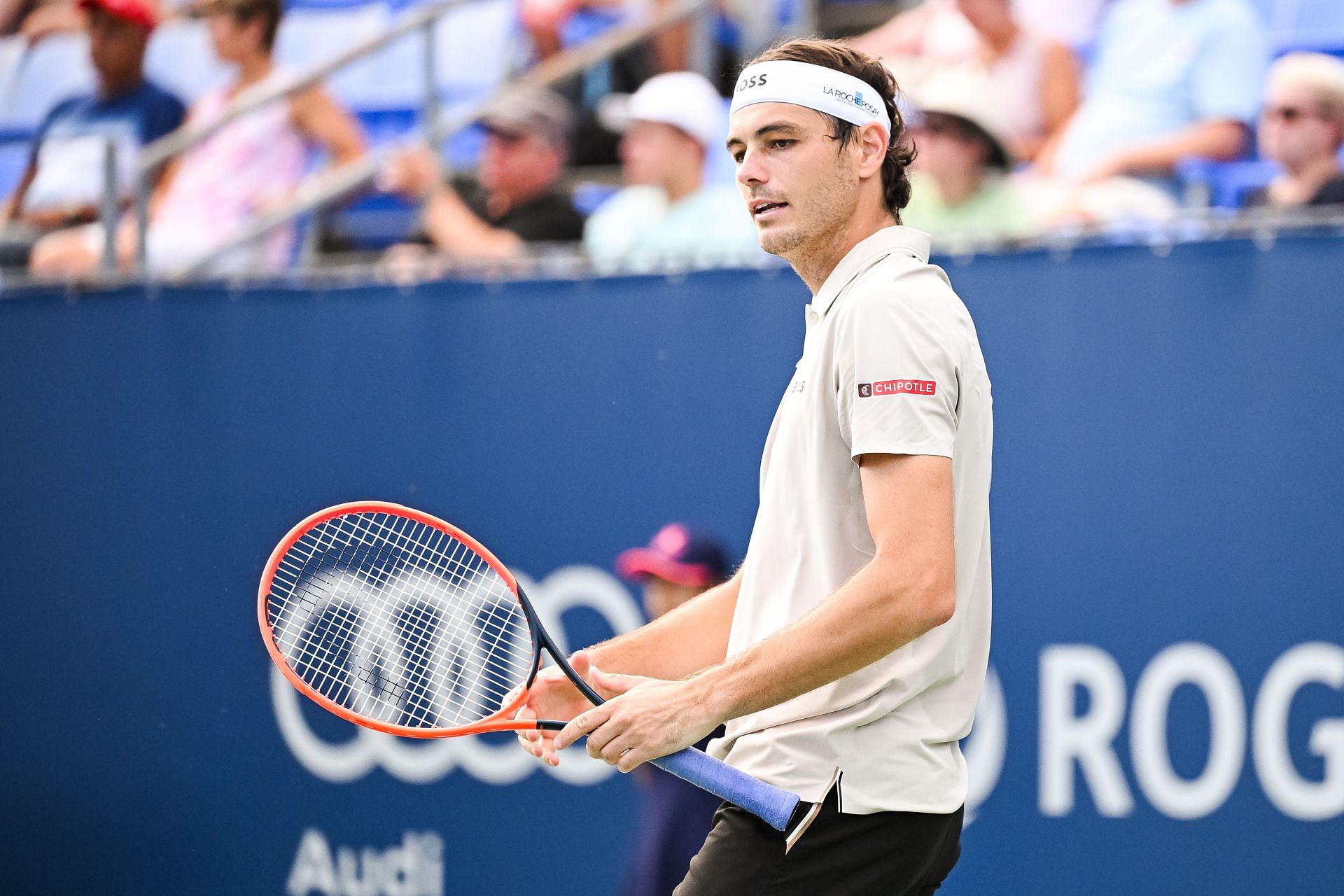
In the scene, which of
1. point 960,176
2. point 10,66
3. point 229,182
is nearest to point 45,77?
point 10,66

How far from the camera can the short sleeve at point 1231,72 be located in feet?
15.9

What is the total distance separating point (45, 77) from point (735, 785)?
643 cm

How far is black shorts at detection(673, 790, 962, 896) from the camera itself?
7.21ft

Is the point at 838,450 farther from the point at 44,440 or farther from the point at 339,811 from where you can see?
the point at 44,440

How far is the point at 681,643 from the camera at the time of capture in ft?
8.52

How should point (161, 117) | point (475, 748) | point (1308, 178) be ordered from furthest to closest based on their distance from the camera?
point (161, 117), point (475, 748), point (1308, 178)

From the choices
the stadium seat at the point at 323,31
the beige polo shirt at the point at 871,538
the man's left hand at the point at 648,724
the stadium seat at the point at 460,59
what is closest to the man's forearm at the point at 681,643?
the beige polo shirt at the point at 871,538

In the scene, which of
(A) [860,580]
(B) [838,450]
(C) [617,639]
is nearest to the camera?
(A) [860,580]

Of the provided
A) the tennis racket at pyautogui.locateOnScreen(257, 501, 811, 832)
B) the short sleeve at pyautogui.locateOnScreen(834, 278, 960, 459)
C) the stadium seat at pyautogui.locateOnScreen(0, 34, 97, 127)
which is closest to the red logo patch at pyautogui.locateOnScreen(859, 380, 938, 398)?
the short sleeve at pyautogui.locateOnScreen(834, 278, 960, 459)

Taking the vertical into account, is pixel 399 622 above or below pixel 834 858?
above

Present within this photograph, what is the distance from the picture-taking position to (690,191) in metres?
5.16

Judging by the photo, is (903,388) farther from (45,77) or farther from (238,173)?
(45,77)

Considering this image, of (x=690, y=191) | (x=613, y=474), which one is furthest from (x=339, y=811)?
(x=690, y=191)

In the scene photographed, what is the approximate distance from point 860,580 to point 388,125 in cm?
497
